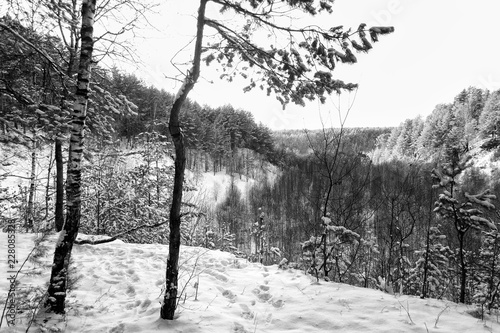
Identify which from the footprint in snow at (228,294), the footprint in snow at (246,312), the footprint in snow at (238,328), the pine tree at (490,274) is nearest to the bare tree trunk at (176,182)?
the footprint in snow at (238,328)

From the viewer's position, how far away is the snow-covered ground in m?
3.30

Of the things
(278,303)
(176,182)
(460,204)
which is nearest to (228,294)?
(278,303)

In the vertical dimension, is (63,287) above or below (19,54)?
below

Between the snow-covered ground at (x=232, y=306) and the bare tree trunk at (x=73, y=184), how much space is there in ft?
1.02

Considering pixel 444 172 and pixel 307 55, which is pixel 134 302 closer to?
pixel 307 55

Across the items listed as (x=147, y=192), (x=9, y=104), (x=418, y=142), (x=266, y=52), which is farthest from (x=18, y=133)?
(x=418, y=142)

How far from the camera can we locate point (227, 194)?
164ft

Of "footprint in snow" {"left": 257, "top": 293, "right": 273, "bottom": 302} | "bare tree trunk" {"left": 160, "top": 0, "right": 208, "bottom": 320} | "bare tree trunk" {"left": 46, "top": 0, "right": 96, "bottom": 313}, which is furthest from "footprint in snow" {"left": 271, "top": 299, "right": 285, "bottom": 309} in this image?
"bare tree trunk" {"left": 46, "top": 0, "right": 96, "bottom": 313}

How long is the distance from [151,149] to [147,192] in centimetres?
251

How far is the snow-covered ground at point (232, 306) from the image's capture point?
3297mm

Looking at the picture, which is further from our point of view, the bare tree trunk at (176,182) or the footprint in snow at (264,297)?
the footprint in snow at (264,297)

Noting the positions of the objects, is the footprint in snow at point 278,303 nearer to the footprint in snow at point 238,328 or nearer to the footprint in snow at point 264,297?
the footprint in snow at point 264,297

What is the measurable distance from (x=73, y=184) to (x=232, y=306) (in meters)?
3.02

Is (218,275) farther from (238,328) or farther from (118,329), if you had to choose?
(118,329)
